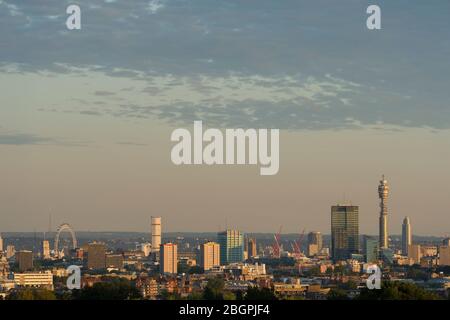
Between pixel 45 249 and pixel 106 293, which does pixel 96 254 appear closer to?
pixel 45 249

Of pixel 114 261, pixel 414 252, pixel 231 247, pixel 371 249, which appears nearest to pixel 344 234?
pixel 371 249

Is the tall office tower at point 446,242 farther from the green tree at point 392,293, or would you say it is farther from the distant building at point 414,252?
the green tree at point 392,293

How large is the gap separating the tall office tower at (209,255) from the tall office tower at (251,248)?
4.98 m

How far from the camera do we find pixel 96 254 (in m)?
153

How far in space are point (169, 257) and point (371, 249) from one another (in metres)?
44.8

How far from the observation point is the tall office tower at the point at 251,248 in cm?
16912

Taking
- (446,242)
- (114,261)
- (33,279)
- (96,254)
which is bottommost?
(33,279)

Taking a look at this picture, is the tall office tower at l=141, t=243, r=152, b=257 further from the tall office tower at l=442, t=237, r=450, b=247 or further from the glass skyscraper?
the tall office tower at l=442, t=237, r=450, b=247

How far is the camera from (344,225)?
182 meters

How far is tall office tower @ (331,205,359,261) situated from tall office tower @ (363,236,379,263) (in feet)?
6.61
